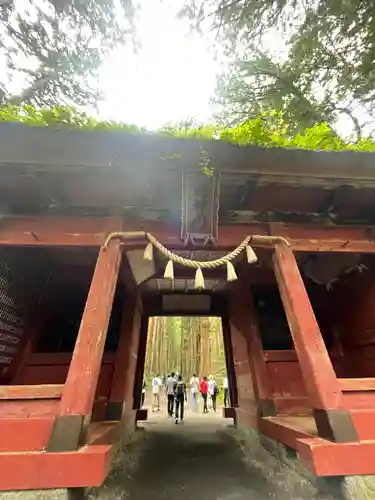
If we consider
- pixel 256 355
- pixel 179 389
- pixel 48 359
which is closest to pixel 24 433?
pixel 48 359

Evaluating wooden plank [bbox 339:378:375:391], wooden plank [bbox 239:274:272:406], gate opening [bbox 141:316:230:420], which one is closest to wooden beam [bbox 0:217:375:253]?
wooden plank [bbox 339:378:375:391]

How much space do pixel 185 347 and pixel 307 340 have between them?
23.3m

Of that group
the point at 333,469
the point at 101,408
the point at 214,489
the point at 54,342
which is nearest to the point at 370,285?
the point at 333,469

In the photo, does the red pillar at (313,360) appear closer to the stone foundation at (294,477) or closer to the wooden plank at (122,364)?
the stone foundation at (294,477)

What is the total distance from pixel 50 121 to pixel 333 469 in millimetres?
3619

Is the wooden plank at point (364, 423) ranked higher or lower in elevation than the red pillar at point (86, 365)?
lower

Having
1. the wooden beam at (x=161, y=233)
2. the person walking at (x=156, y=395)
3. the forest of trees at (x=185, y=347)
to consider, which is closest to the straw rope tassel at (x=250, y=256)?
the wooden beam at (x=161, y=233)

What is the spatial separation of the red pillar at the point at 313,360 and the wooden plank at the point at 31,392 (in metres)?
2.11

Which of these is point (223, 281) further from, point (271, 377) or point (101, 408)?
point (101, 408)

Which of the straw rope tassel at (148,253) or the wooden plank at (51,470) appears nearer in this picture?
the wooden plank at (51,470)

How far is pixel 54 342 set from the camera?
212 inches

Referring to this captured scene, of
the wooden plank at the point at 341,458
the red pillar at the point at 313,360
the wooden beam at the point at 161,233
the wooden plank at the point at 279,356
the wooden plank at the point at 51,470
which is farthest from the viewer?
the wooden plank at the point at 279,356

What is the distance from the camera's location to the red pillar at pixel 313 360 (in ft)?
7.98

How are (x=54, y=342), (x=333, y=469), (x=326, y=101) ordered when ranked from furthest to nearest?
1. (x=326, y=101)
2. (x=54, y=342)
3. (x=333, y=469)
